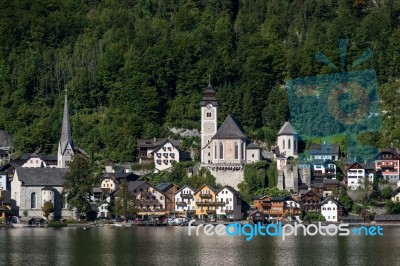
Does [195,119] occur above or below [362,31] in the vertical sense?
below

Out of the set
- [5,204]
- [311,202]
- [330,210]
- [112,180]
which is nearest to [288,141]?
[311,202]

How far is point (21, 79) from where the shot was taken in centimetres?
11044

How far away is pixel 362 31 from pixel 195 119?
15039mm

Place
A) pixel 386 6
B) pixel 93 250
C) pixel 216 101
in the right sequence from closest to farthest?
pixel 93 250, pixel 216 101, pixel 386 6

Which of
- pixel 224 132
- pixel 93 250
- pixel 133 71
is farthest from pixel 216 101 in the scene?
pixel 93 250

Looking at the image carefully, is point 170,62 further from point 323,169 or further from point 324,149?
point 323,169

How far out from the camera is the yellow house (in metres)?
90.9

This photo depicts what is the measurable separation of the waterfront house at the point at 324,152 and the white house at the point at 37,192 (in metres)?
15.8

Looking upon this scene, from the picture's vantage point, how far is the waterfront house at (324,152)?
9394 cm

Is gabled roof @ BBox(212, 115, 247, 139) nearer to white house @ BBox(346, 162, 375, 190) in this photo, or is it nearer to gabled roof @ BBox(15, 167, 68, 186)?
white house @ BBox(346, 162, 375, 190)

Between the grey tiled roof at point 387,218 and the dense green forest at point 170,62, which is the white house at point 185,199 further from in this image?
the grey tiled roof at point 387,218

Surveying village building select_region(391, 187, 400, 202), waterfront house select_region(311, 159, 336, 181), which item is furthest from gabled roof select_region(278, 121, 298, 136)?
village building select_region(391, 187, 400, 202)

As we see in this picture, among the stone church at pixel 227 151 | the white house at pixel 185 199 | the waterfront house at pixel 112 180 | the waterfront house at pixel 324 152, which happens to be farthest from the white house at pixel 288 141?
the waterfront house at pixel 112 180

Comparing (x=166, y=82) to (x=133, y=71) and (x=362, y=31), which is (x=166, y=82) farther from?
(x=362, y=31)
